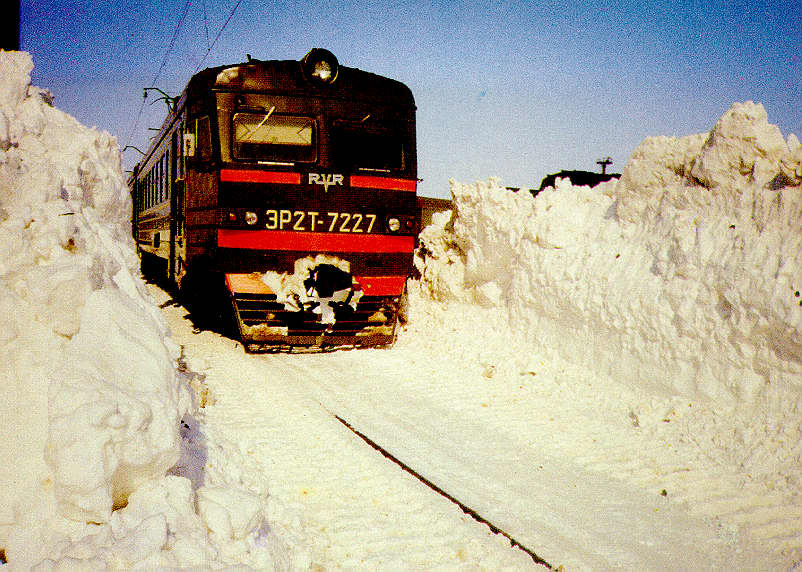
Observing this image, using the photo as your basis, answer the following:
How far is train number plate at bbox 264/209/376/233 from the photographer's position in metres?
7.79

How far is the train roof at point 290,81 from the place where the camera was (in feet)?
25.5

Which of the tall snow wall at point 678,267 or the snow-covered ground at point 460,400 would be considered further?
the tall snow wall at point 678,267

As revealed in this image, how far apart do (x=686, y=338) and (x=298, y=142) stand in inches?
222

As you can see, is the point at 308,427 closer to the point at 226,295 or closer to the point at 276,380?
the point at 276,380

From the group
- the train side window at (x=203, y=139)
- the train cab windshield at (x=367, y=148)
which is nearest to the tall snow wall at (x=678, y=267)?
the train cab windshield at (x=367, y=148)

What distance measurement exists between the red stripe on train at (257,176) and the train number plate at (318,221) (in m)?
0.42

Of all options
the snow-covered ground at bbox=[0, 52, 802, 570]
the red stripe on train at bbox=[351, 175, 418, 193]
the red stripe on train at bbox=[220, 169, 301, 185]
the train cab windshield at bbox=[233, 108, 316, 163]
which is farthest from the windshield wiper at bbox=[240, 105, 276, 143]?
the snow-covered ground at bbox=[0, 52, 802, 570]

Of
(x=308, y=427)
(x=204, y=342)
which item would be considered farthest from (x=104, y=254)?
(x=204, y=342)

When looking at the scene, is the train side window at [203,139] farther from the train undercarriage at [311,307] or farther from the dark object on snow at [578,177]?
the dark object on snow at [578,177]

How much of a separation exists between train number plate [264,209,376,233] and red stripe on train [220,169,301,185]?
422mm

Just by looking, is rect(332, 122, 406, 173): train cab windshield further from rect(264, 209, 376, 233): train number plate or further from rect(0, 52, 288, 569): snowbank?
rect(0, 52, 288, 569): snowbank

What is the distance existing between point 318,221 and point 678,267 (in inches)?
185

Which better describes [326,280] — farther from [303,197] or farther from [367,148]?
[367,148]

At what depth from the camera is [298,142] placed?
798cm
